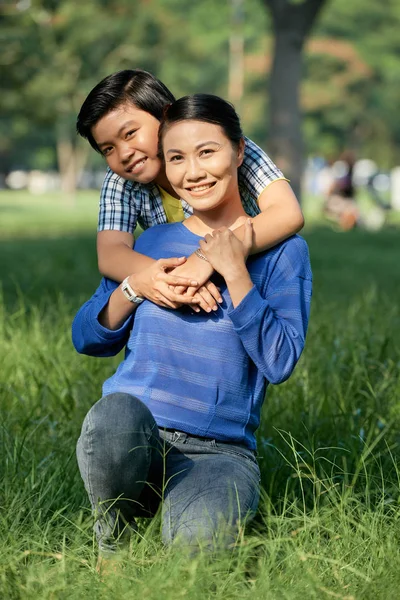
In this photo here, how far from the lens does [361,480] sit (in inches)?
134

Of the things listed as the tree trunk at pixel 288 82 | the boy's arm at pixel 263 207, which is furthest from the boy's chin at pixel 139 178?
the tree trunk at pixel 288 82

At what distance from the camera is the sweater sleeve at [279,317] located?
2721 mm

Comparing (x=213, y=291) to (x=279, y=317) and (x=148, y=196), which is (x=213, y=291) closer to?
(x=279, y=317)

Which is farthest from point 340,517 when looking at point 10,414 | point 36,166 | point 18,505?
point 36,166

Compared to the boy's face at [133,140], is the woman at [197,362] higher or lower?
lower

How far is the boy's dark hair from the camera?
3.12 m

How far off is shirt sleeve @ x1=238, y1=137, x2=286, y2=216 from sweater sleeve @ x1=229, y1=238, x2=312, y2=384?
233mm

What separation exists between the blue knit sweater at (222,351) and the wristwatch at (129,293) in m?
0.02

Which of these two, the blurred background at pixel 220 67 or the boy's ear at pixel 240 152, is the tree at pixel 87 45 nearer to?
the blurred background at pixel 220 67

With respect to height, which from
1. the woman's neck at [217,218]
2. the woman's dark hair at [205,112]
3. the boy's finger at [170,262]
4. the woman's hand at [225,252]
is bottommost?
the boy's finger at [170,262]

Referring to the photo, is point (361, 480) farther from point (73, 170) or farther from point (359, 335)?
point (73, 170)

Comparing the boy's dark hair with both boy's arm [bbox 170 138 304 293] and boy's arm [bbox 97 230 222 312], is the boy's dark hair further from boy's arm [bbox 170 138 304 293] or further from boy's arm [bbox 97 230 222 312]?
boy's arm [bbox 97 230 222 312]

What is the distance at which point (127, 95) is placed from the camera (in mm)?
3131

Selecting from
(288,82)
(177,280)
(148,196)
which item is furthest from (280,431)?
(288,82)
